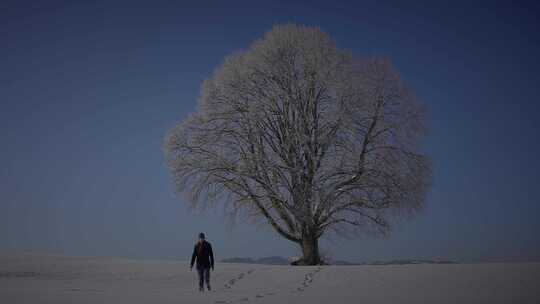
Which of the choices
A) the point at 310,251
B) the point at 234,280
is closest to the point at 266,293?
the point at 234,280

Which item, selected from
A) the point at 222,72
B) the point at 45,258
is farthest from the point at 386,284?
the point at 45,258

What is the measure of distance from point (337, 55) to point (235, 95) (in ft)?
19.4

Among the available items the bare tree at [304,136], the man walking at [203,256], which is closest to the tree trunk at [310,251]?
the bare tree at [304,136]

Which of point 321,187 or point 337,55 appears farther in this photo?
point 337,55

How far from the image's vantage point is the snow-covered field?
13367 mm

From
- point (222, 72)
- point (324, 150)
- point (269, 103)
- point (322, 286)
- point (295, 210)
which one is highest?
point (222, 72)

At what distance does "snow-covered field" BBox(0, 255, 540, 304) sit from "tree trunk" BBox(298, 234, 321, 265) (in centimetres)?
452

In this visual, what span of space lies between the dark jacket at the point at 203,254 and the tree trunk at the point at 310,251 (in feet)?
28.1

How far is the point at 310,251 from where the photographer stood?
23.8m

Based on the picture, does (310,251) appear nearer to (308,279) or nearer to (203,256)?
(308,279)

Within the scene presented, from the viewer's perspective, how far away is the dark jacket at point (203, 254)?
15930 mm

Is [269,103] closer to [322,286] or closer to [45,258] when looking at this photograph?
[322,286]

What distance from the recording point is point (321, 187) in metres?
22.8

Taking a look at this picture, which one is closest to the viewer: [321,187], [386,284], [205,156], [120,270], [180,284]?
[386,284]
